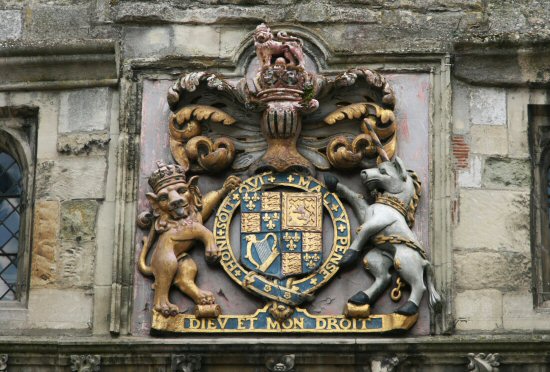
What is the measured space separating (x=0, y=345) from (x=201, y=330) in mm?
1497

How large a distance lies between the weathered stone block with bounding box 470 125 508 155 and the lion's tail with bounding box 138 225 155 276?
8.40 feet

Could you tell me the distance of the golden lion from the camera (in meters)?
14.0

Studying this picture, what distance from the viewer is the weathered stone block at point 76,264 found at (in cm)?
1425

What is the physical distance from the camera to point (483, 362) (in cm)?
1358

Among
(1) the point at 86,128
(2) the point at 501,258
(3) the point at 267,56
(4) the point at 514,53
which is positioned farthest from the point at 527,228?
(1) the point at 86,128

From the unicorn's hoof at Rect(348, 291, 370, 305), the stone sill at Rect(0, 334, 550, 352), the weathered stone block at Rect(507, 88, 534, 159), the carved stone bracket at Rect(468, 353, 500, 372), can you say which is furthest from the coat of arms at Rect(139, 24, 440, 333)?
the weathered stone block at Rect(507, 88, 534, 159)

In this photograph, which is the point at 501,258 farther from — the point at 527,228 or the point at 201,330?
the point at 201,330

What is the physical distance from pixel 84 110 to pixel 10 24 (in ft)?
3.29

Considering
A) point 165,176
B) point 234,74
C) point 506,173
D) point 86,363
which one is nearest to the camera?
point 86,363

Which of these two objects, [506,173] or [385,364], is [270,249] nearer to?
[385,364]

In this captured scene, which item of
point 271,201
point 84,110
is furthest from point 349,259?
point 84,110

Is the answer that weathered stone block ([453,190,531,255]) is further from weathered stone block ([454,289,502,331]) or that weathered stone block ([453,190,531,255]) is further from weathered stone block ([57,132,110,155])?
weathered stone block ([57,132,110,155])

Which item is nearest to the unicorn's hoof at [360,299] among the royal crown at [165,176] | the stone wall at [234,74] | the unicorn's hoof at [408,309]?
the unicorn's hoof at [408,309]

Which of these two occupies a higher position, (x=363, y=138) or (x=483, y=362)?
(x=363, y=138)
